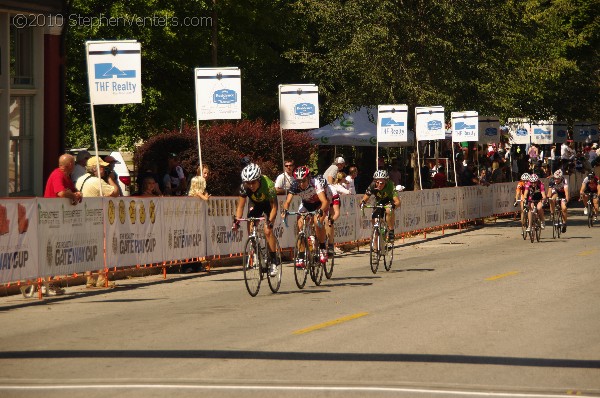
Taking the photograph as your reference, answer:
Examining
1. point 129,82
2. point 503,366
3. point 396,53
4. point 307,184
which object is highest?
point 396,53

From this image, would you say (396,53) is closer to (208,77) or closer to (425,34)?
(425,34)

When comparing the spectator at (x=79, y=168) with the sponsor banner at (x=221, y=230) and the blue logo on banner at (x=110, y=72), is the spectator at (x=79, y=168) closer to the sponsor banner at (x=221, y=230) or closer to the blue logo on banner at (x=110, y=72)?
the sponsor banner at (x=221, y=230)

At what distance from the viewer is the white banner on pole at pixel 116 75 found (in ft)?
67.7

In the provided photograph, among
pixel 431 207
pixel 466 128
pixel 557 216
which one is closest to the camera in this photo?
pixel 557 216

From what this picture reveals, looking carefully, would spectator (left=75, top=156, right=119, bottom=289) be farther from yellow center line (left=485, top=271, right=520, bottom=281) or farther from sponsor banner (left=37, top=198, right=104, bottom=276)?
yellow center line (left=485, top=271, right=520, bottom=281)

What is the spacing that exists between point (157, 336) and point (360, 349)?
94.3 inches

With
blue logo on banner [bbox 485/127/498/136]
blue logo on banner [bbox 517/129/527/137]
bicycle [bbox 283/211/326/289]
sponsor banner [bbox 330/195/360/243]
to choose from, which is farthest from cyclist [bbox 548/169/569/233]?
blue logo on banner [bbox 517/129/527/137]

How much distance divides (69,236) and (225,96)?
6.88m

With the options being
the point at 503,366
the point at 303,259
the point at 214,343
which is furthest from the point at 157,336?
the point at 303,259

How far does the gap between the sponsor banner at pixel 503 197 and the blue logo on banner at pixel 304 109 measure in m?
15.5

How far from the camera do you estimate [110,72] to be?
68.1 feet

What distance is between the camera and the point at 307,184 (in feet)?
63.9

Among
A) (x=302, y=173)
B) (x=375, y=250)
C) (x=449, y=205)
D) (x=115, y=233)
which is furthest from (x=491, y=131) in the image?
(x=115, y=233)

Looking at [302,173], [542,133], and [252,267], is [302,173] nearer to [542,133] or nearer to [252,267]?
[252,267]
